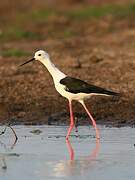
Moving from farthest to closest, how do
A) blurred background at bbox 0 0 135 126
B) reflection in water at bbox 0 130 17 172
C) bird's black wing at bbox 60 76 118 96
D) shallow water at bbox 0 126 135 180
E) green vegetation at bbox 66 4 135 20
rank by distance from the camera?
green vegetation at bbox 66 4 135 20
blurred background at bbox 0 0 135 126
bird's black wing at bbox 60 76 118 96
reflection in water at bbox 0 130 17 172
shallow water at bbox 0 126 135 180

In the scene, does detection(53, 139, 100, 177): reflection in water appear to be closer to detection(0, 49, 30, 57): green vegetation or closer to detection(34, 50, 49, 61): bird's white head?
detection(34, 50, 49, 61): bird's white head

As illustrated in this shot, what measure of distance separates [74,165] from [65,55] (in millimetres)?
8809

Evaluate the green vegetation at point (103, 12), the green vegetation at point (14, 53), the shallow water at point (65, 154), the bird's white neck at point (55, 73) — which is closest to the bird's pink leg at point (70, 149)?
the shallow water at point (65, 154)

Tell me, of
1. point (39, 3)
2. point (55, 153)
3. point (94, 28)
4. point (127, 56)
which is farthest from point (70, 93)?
point (39, 3)

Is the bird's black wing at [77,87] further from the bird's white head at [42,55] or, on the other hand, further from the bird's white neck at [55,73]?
the bird's white head at [42,55]

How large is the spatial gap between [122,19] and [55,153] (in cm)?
1432

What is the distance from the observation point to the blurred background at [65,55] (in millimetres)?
13109

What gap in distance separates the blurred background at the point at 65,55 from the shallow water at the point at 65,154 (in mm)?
906

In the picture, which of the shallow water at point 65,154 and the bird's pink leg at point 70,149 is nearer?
the shallow water at point 65,154

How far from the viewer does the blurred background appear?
1311cm

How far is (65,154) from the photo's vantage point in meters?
10.1

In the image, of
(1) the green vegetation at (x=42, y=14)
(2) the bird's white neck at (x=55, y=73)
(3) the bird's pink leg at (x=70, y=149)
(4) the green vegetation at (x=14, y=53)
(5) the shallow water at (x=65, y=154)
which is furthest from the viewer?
(1) the green vegetation at (x=42, y=14)

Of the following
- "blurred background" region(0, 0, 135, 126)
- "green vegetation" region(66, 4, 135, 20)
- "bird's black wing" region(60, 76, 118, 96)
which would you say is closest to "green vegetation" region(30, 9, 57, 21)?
"blurred background" region(0, 0, 135, 126)

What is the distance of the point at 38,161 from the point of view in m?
9.66
